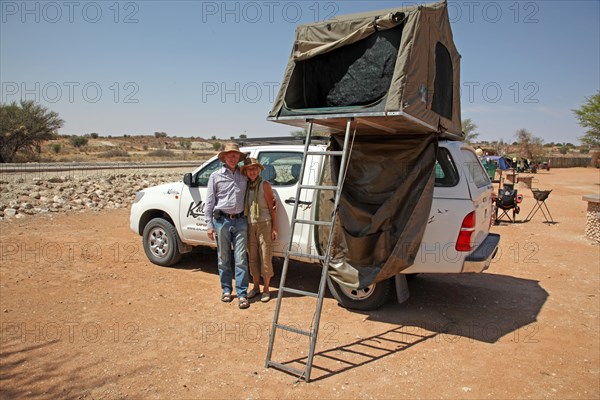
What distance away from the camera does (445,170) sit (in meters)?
5.59

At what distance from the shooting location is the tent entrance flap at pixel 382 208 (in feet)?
17.5

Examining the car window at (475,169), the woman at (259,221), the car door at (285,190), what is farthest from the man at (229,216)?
the car window at (475,169)

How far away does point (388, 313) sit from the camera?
19.4 ft

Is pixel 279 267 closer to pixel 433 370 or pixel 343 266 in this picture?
pixel 343 266

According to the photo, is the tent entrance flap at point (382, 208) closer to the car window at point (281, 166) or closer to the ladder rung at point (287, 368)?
the car window at point (281, 166)

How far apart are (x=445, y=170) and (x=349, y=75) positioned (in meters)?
1.61

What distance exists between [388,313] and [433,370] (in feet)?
4.92

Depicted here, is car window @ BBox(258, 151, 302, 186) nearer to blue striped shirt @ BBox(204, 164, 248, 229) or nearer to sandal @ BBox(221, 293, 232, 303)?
blue striped shirt @ BBox(204, 164, 248, 229)

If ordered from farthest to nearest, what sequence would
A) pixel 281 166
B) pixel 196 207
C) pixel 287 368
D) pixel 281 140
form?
pixel 196 207 → pixel 281 140 → pixel 281 166 → pixel 287 368

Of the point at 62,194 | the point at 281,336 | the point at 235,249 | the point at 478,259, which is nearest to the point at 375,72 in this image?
the point at 478,259

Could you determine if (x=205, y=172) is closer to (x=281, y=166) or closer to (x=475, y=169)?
(x=281, y=166)

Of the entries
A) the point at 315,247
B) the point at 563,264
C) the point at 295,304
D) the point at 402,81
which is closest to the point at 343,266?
the point at 315,247

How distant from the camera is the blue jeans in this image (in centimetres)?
624

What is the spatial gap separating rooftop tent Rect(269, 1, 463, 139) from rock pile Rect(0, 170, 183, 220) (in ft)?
31.9
